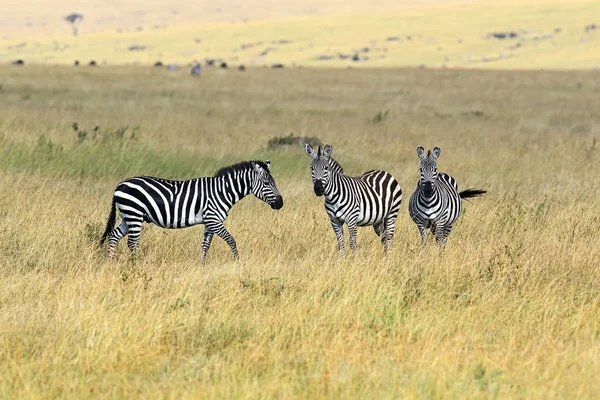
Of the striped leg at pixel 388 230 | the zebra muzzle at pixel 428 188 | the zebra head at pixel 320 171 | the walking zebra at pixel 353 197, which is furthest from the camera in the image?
the striped leg at pixel 388 230

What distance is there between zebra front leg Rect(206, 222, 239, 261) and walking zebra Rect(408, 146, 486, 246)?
214 centimetres

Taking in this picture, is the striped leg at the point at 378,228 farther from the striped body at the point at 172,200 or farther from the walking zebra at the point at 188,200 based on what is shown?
the striped body at the point at 172,200

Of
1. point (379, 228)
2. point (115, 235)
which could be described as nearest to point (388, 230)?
point (379, 228)

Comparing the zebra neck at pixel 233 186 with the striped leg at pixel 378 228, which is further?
the striped leg at pixel 378 228

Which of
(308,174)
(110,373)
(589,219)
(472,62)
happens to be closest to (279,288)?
(110,373)

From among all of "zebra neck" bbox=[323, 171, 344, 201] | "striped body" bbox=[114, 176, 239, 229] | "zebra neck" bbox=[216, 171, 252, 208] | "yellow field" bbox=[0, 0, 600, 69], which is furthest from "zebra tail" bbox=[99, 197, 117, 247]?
"yellow field" bbox=[0, 0, 600, 69]

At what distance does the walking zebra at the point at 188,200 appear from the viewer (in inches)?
344

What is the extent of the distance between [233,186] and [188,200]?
0.50 meters

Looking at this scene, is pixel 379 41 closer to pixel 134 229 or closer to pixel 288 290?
pixel 134 229

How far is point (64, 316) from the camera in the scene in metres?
6.43

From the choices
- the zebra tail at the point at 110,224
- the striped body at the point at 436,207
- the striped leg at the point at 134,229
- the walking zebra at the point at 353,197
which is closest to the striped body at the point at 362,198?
the walking zebra at the point at 353,197

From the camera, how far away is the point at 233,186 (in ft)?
29.5

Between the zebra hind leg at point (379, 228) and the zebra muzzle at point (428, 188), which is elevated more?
the zebra muzzle at point (428, 188)

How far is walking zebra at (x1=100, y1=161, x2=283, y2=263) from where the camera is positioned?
8727mm
